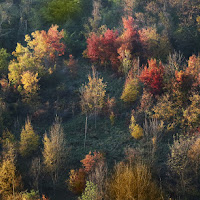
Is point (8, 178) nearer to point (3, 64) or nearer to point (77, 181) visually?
point (77, 181)

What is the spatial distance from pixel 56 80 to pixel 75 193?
73.7ft

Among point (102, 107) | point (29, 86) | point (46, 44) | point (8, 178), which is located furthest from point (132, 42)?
point (8, 178)

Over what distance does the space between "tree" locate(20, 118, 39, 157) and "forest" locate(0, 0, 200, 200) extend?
13cm

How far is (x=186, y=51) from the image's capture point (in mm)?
48312

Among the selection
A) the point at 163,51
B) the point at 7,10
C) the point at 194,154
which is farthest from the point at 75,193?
the point at 7,10

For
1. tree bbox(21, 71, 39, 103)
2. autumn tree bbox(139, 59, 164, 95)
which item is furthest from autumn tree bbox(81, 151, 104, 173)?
tree bbox(21, 71, 39, 103)

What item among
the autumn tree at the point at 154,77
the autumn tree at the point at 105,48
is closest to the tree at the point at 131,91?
the autumn tree at the point at 154,77

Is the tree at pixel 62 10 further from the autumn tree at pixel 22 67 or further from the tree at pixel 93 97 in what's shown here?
the tree at pixel 93 97

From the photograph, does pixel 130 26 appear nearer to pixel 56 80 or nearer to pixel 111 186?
pixel 56 80

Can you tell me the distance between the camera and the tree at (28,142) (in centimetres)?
3075

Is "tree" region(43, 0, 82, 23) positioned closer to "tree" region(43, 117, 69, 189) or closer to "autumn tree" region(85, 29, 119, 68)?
"autumn tree" region(85, 29, 119, 68)

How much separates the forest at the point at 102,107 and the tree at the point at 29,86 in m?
0.16

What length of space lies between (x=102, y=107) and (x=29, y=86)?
11733mm

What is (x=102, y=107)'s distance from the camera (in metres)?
37.6
